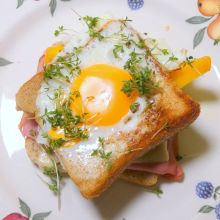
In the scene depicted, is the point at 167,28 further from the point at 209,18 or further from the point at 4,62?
the point at 4,62

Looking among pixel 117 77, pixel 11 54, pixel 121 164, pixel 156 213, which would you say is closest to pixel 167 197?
pixel 156 213

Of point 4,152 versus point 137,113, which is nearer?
point 137,113

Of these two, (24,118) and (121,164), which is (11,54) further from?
(121,164)

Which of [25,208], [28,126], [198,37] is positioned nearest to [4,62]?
[28,126]

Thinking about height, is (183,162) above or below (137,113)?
below

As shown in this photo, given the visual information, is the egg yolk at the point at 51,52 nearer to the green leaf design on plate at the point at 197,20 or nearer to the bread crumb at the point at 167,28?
the bread crumb at the point at 167,28

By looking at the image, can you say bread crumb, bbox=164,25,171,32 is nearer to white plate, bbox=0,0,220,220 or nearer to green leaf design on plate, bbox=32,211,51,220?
white plate, bbox=0,0,220,220

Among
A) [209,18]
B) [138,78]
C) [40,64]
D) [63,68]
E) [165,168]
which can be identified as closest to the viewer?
[138,78]

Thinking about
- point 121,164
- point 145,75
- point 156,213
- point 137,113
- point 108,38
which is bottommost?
point 156,213
